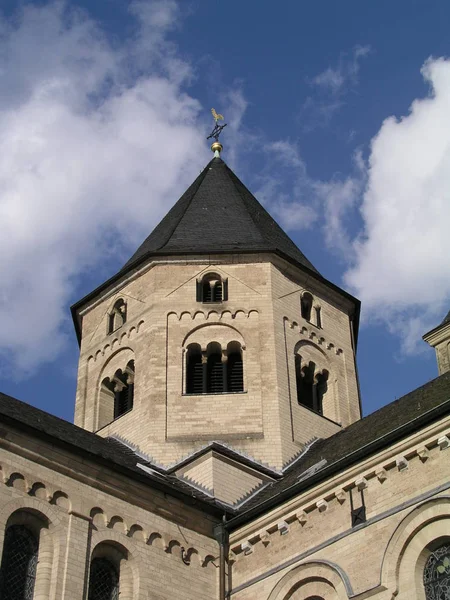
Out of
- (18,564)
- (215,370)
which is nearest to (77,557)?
(18,564)

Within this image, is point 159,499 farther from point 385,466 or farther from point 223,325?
point 223,325

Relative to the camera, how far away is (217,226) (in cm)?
3353

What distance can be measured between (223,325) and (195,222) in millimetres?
4861

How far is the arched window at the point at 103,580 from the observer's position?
20.7 metres

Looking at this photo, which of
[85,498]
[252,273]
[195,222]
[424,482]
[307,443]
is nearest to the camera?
[424,482]

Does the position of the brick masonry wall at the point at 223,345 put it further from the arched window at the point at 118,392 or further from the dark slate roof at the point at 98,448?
the dark slate roof at the point at 98,448

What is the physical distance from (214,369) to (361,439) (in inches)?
276

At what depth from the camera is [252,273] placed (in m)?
31.3

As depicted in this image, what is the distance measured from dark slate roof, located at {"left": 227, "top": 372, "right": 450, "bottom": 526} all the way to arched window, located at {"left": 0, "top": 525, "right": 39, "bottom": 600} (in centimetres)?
475

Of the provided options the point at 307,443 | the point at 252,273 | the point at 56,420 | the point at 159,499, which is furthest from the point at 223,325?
the point at 159,499

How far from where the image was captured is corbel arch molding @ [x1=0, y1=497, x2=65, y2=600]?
19691 millimetres

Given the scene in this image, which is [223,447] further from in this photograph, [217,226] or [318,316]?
[217,226]

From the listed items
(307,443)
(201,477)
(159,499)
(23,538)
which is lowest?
(23,538)

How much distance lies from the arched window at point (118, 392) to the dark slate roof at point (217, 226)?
3.47 m
